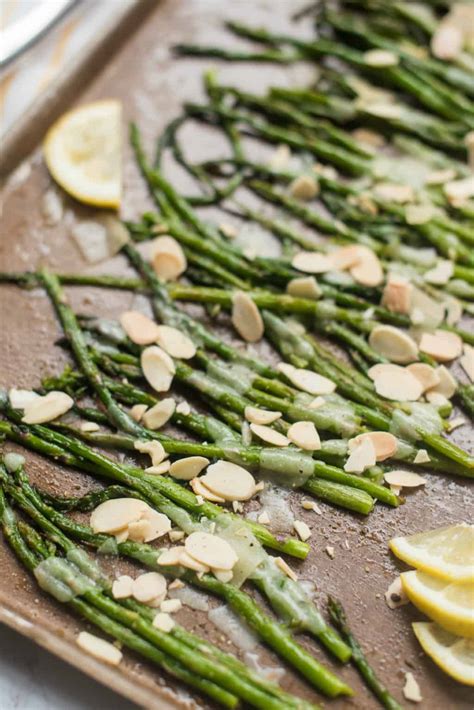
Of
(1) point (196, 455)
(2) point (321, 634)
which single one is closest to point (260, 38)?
(1) point (196, 455)

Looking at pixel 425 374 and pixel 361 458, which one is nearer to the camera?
pixel 361 458

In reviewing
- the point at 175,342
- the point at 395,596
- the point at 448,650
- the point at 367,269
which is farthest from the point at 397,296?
the point at 448,650

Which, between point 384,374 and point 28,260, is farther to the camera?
point 28,260

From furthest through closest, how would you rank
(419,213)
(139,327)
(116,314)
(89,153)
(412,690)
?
(89,153), (419,213), (116,314), (139,327), (412,690)

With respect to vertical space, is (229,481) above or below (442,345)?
above

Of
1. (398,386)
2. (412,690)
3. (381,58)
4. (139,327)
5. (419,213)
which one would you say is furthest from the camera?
(381,58)

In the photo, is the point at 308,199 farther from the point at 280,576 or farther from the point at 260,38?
the point at 280,576

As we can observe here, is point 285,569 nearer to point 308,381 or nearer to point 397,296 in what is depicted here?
point 308,381

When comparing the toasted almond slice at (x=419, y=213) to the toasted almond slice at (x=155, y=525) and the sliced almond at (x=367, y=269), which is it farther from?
the toasted almond slice at (x=155, y=525)
